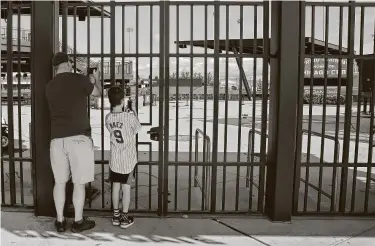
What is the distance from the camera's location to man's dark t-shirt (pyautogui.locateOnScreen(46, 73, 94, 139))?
3977 millimetres

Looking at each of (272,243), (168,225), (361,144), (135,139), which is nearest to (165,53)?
(135,139)

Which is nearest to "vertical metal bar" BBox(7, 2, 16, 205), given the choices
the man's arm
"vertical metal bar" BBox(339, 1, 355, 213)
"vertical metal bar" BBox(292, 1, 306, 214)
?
the man's arm

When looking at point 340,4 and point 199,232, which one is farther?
point 340,4

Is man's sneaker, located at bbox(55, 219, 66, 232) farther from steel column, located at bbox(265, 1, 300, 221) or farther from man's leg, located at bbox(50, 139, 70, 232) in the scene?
steel column, located at bbox(265, 1, 300, 221)

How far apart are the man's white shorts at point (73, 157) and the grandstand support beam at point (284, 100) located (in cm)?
216

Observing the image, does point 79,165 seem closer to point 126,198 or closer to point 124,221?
point 126,198

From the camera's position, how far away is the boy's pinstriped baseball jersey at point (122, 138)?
4219 mm

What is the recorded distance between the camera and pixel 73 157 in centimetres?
403

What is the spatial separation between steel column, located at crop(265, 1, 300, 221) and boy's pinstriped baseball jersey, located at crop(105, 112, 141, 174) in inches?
65.1

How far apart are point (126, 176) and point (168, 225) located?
2.52 ft

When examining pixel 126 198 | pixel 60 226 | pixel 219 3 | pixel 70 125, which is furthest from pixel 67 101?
pixel 219 3

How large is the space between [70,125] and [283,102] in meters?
2.40

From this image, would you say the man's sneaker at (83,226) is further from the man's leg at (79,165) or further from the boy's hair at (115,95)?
the boy's hair at (115,95)

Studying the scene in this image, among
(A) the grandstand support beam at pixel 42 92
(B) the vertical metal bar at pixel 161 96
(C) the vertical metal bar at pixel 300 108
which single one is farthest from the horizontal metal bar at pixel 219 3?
(A) the grandstand support beam at pixel 42 92
